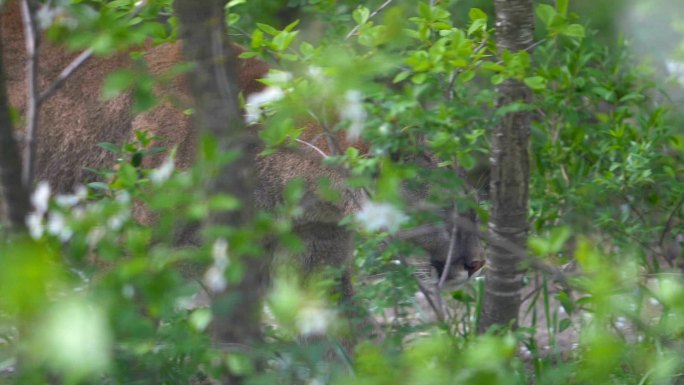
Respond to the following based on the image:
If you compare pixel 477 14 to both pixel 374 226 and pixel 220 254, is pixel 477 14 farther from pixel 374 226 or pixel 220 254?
pixel 220 254

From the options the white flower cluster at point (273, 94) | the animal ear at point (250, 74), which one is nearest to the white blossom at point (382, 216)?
the white flower cluster at point (273, 94)

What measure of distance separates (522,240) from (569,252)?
5.30 ft

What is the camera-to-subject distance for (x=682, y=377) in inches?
113

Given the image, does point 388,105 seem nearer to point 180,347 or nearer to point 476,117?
point 476,117

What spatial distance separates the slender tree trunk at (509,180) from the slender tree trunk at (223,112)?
1.29 m

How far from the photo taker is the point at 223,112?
161 cm

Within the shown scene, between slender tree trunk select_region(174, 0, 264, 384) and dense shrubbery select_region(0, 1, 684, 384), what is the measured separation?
54mm

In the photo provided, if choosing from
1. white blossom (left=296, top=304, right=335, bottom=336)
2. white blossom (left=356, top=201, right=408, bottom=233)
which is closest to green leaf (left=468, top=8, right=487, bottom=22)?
white blossom (left=356, top=201, right=408, bottom=233)

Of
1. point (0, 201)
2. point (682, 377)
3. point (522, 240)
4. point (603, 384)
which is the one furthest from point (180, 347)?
point (682, 377)

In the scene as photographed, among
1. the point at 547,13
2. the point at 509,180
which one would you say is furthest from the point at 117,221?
the point at 509,180

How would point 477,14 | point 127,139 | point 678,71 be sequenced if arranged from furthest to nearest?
point 678,71
point 127,139
point 477,14

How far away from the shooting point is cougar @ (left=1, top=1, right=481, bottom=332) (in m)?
4.14

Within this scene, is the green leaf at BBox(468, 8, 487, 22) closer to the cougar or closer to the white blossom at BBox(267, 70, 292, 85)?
the white blossom at BBox(267, 70, 292, 85)

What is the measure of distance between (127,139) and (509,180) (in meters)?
2.06
